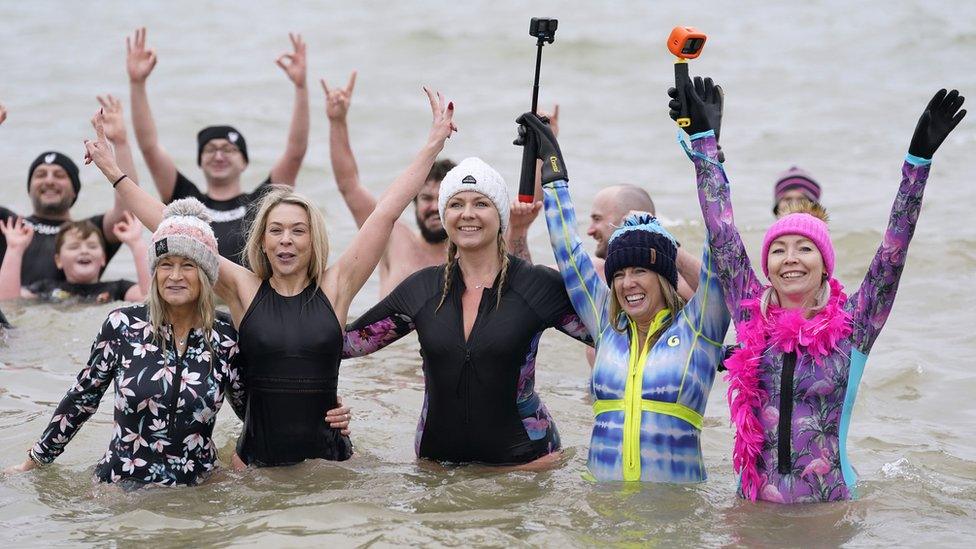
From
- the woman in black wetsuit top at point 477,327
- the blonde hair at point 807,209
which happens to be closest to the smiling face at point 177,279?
the woman in black wetsuit top at point 477,327

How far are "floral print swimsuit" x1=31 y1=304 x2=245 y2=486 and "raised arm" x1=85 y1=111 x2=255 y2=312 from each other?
223mm

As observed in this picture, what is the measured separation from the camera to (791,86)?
2153 centimetres

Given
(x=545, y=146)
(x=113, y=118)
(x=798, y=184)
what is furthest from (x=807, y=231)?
(x=113, y=118)

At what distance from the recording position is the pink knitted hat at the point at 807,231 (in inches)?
227

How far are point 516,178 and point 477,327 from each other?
11.5m

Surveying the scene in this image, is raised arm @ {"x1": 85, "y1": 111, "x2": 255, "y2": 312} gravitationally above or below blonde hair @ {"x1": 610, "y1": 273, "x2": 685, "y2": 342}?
above

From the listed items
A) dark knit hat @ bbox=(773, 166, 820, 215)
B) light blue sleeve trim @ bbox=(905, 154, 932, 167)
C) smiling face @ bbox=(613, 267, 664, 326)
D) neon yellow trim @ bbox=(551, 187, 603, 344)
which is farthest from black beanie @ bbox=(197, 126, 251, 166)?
light blue sleeve trim @ bbox=(905, 154, 932, 167)

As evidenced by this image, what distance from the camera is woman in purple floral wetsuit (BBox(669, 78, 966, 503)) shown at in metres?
5.72

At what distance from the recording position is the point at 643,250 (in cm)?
599

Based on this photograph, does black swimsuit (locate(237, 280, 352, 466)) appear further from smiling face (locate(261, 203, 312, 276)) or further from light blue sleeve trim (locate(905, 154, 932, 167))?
light blue sleeve trim (locate(905, 154, 932, 167))

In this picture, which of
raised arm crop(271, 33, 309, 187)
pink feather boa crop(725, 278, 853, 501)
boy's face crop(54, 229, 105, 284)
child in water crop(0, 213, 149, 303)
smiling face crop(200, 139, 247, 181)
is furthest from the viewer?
boy's face crop(54, 229, 105, 284)

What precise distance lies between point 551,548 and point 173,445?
192 centimetres

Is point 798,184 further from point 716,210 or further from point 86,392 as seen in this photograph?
point 86,392

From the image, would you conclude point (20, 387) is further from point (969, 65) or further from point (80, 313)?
point (969, 65)
